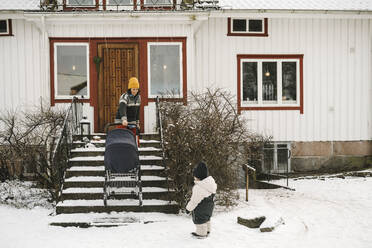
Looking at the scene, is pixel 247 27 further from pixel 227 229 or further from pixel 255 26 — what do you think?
pixel 227 229

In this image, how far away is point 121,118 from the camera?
9594 millimetres

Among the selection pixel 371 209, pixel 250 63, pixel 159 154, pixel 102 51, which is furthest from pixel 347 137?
pixel 102 51

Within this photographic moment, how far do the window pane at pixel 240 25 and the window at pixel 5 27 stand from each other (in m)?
7.39

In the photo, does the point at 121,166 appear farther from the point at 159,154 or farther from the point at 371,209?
the point at 371,209

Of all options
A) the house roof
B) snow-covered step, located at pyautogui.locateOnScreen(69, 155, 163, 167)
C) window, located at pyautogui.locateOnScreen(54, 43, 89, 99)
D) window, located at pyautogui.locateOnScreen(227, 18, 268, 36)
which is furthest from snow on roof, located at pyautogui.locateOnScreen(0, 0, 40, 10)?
window, located at pyautogui.locateOnScreen(227, 18, 268, 36)

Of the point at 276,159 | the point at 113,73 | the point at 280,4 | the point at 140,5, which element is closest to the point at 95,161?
the point at 113,73

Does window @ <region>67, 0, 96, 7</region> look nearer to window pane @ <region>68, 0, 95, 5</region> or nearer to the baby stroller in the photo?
window pane @ <region>68, 0, 95, 5</region>

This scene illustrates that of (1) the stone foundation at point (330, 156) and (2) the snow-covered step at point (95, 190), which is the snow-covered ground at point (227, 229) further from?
(1) the stone foundation at point (330, 156)

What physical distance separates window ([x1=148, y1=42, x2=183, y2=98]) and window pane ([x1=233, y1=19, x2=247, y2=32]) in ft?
7.04

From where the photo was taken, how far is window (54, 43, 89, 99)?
44.4 feet

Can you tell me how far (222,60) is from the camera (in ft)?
47.2

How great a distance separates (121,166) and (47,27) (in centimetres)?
663

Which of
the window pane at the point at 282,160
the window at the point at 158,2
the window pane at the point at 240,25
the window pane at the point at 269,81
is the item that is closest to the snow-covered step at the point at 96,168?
the window pane at the point at 282,160

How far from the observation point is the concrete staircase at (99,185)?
899 centimetres
